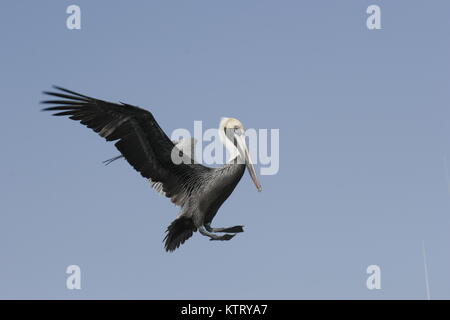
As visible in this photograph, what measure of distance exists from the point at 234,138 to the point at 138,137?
1582 mm

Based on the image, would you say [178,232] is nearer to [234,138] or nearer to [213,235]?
[213,235]

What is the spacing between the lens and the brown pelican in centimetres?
1163

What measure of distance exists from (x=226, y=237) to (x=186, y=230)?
90cm

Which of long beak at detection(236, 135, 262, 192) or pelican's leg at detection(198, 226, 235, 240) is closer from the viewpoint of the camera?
pelican's leg at detection(198, 226, 235, 240)

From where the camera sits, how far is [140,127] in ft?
38.8

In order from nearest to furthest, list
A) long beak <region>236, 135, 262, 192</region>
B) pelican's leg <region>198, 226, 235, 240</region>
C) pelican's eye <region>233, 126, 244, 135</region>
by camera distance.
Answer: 1. pelican's leg <region>198, 226, 235, 240</region>
2. long beak <region>236, 135, 262, 192</region>
3. pelican's eye <region>233, 126, 244, 135</region>

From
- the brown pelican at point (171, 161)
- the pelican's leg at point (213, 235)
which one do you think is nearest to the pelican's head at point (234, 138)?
the brown pelican at point (171, 161)

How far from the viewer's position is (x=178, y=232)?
12.1 meters

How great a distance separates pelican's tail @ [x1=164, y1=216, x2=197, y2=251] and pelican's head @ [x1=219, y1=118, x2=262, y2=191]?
1274mm

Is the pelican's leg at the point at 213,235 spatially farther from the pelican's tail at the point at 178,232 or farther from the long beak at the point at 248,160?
the long beak at the point at 248,160

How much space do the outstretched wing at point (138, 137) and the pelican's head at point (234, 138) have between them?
529mm

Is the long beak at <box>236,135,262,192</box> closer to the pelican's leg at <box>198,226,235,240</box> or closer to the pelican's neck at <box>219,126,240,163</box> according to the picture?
the pelican's neck at <box>219,126,240,163</box>

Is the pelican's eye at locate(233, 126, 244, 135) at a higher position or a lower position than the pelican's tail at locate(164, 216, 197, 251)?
higher

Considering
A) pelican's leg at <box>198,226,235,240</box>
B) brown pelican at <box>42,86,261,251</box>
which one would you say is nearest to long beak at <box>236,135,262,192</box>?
brown pelican at <box>42,86,261,251</box>
